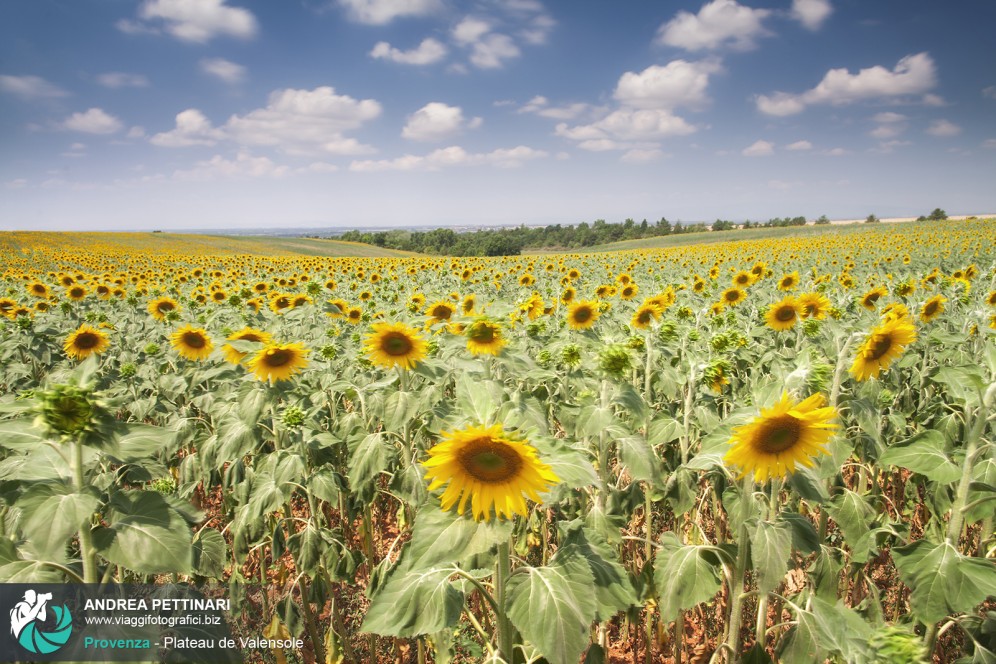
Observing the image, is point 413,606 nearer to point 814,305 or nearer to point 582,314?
point 582,314

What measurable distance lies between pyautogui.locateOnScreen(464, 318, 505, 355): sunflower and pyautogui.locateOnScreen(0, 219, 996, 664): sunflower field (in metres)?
0.02

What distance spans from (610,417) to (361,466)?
146 centimetres

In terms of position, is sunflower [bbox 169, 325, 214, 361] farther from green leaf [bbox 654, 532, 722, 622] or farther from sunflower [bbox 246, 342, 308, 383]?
green leaf [bbox 654, 532, 722, 622]

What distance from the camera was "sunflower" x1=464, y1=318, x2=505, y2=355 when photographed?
3082mm

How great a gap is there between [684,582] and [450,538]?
1162mm

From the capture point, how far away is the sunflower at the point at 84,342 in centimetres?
508

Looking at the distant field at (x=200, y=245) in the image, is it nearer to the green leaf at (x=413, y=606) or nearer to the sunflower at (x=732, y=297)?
the sunflower at (x=732, y=297)

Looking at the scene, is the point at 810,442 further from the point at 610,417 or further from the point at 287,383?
the point at 287,383

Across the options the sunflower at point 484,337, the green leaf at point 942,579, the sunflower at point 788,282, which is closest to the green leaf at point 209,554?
the sunflower at point 484,337

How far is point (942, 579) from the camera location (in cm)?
190

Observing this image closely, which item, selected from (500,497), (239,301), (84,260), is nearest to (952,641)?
(500,497)

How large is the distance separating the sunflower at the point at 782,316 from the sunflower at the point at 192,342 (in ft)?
19.5

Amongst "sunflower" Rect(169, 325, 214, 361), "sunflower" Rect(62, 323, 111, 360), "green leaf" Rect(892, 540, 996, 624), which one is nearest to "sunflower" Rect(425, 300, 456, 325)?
"sunflower" Rect(169, 325, 214, 361)

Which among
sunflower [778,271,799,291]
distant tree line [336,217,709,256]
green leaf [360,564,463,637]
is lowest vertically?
green leaf [360,564,463,637]
